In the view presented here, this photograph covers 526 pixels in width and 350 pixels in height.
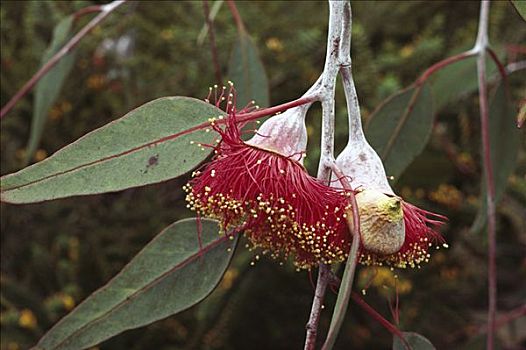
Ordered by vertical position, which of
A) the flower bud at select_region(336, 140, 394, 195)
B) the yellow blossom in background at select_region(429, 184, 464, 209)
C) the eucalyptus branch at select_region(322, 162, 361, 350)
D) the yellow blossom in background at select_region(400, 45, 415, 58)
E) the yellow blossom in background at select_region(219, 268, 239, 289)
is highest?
the yellow blossom in background at select_region(400, 45, 415, 58)

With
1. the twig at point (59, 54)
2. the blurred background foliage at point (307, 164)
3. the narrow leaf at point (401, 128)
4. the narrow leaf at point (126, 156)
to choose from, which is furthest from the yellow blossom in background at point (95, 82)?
the narrow leaf at point (126, 156)

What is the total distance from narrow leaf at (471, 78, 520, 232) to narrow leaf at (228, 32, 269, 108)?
0.33 meters

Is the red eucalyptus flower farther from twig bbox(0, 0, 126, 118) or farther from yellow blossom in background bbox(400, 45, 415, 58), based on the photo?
yellow blossom in background bbox(400, 45, 415, 58)

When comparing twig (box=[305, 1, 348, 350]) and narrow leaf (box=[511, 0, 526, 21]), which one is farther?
narrow leaf (box=[511, 0, 526, 21])

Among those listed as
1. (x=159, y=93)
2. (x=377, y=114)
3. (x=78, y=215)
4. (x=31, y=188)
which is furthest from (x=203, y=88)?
(x=31, y=188)

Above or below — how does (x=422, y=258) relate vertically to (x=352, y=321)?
above

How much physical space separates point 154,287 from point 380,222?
0.97ft

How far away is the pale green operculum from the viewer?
1.95 ft

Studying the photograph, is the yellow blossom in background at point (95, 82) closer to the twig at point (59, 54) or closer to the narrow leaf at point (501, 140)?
the twig at point (59, 54)

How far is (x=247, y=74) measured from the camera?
1053 mm

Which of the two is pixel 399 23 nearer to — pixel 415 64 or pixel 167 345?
pixel 415 64

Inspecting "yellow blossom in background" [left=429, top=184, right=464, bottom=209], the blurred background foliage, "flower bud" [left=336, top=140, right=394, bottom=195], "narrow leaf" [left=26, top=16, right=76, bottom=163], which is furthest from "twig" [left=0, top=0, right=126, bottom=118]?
"yellow blossom in background" [left=429, top=184, right=464, bottom=209]

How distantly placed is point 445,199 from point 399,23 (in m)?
0.38

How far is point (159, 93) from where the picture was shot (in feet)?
4.77
